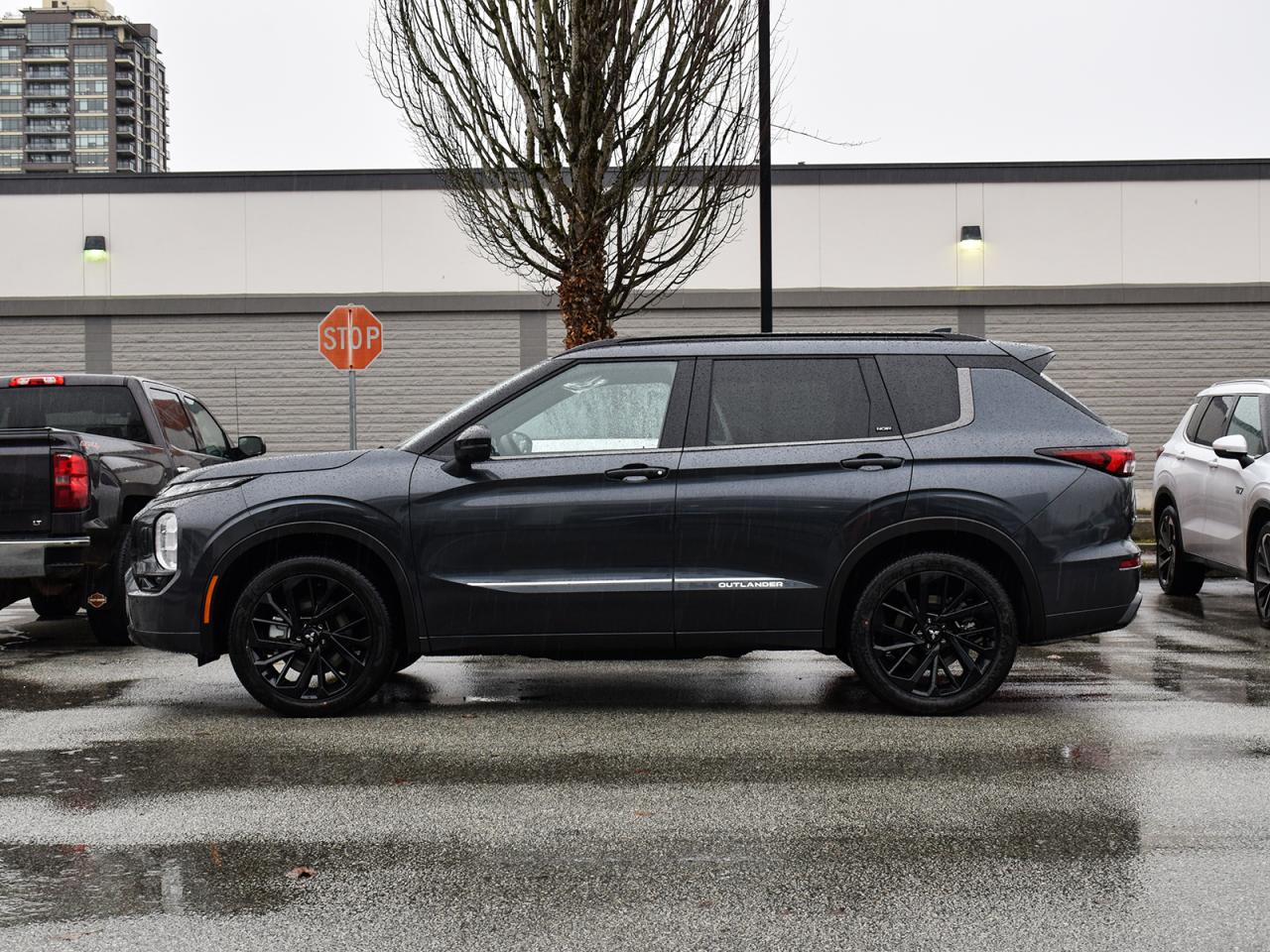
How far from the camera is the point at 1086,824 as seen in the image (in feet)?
15.4

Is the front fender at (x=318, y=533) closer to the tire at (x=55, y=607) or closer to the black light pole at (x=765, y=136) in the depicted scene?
the tire at (x=55, y=607)

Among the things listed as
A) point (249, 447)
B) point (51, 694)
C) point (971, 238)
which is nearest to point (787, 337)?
point (51, 694)


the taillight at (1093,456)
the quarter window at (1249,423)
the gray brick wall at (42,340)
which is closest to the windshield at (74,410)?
the taillight at (1093,456)

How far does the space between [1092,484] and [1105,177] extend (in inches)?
675

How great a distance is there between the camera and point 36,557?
8.40 meters

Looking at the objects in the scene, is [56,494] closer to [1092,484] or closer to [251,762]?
[251,762]

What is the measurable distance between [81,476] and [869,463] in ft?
17.3

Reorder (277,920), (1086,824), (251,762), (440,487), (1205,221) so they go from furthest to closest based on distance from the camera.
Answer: (1205,221) < (440,487) < (251,762) < (1086,824) < (277,920)

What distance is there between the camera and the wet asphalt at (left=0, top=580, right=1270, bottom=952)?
3727mm

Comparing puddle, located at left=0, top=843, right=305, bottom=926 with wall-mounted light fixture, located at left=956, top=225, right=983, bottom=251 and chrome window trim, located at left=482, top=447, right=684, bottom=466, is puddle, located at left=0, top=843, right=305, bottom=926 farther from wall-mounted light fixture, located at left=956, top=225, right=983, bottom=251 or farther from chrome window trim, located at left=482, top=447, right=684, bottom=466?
wall-mounted light fixture, located at left=956, top=225, right=983, bottom=251

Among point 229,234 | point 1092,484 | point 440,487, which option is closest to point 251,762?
point 440,487

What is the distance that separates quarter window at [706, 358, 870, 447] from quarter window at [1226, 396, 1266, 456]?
5.07m

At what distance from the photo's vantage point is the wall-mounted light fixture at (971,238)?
2195 cm

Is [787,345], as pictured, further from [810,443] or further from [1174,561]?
[1174,561]
